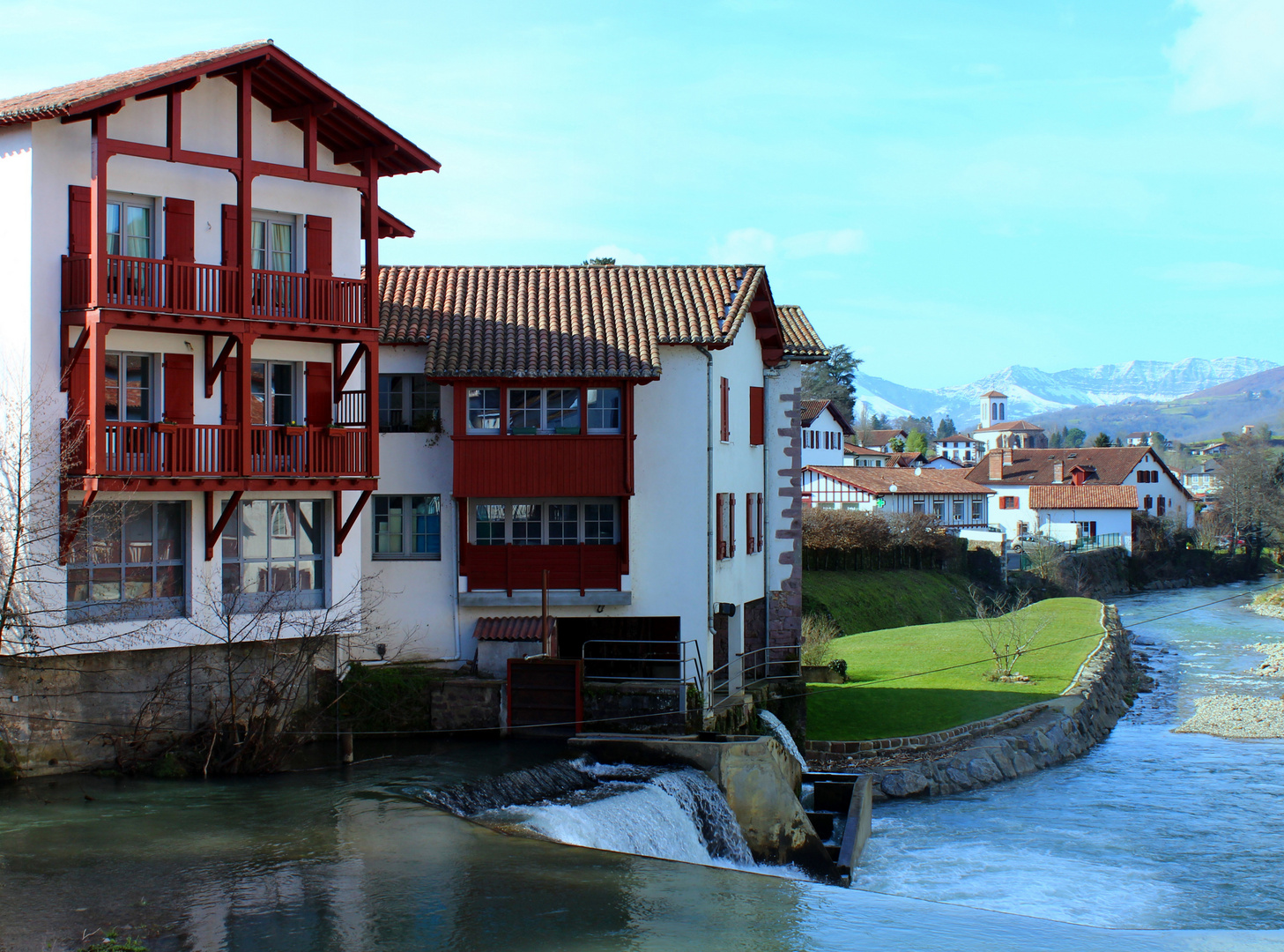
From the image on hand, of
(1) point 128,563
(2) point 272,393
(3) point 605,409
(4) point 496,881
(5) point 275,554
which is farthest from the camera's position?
(3) point 605,409

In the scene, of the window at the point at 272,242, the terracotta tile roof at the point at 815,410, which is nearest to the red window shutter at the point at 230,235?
the window at the point at 272,242

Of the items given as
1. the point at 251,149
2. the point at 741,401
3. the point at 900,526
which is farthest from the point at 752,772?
the point at 900,526

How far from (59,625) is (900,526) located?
179ft

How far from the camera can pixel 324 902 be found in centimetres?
1377

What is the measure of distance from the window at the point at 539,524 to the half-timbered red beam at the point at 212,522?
635 centimetres

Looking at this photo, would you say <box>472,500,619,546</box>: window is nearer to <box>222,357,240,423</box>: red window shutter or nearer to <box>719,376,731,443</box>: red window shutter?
<box>719,376,731,443</box>: red window shutter

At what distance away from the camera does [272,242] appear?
22.2 meters

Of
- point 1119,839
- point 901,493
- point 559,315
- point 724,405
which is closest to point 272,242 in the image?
point 559,315

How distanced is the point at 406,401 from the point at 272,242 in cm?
504

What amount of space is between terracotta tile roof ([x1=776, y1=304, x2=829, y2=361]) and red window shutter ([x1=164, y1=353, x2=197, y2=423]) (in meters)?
15.1

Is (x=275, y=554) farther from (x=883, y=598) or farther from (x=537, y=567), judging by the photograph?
(x=883, y=598)

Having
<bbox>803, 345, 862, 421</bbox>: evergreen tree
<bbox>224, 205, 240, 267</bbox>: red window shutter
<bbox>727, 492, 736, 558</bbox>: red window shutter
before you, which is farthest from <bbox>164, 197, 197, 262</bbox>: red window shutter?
<bbox>803, 345, 862, 421</bbox>: evergreen tree

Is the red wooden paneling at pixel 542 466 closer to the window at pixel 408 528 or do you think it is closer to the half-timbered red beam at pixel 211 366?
the window at pixel 408 528

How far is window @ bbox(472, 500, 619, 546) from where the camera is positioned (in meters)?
26.0
